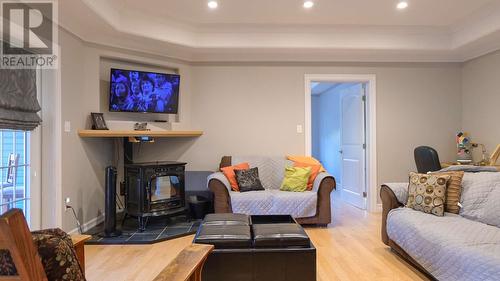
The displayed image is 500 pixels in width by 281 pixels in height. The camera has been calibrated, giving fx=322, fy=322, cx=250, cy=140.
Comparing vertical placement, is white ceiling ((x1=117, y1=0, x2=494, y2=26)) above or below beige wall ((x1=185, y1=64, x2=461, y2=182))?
above

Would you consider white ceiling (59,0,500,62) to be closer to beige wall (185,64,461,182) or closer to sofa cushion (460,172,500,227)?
beige wall (185,64,461,182)

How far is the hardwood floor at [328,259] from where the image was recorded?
105 inches

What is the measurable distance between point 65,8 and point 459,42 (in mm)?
4933

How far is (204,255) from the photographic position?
5.73 feet

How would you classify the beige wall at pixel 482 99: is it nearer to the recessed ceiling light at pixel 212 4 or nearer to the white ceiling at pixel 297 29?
the white ceiling at pixel 297 29

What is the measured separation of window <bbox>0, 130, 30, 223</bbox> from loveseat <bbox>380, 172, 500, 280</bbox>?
10.7 ft

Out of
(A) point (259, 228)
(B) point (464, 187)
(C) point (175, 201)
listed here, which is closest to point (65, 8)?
(C) point (175, 201)

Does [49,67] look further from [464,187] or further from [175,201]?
[464,187]

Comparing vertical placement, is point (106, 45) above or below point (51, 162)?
above

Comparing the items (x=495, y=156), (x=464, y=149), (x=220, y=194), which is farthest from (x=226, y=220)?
(x=464, y=149)

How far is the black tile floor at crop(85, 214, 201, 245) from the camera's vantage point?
348 cm

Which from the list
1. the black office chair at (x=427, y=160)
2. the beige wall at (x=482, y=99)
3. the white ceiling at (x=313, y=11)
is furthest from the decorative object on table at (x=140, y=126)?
the beige wall at (x=482, y=99)

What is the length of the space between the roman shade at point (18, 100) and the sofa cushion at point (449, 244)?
3473 millimetres

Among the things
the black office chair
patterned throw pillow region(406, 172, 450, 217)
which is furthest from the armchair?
the black office chair
